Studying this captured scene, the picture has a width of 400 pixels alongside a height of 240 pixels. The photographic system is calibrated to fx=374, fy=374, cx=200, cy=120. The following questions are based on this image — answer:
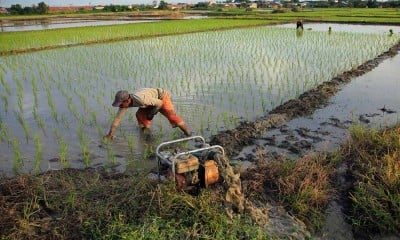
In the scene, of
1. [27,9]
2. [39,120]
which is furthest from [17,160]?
[27,9]

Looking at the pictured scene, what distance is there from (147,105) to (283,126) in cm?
213

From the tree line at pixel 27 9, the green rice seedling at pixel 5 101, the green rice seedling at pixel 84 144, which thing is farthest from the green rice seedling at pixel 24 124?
the tree line at pixel 27 9

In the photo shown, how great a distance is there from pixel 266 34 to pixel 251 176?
1417 centimetres

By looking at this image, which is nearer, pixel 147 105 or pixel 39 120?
pixel 147 105

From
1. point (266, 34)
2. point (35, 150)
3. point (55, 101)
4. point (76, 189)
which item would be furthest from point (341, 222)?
point (266, 34)

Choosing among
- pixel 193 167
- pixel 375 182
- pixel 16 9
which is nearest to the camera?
pixel 193 167

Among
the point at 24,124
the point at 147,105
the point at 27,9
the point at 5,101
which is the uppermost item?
the point at 27,9

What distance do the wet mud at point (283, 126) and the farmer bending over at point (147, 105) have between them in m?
0.61

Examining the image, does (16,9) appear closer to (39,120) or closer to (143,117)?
(39,120)

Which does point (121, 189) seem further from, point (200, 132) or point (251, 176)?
point (200, 132)

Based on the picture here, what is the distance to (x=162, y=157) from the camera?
10.8 ft

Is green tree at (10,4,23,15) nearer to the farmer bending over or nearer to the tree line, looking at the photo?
the tree line

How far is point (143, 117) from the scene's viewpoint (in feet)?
17.5

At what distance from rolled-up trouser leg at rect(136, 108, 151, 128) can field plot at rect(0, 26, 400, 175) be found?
6.6 inches
